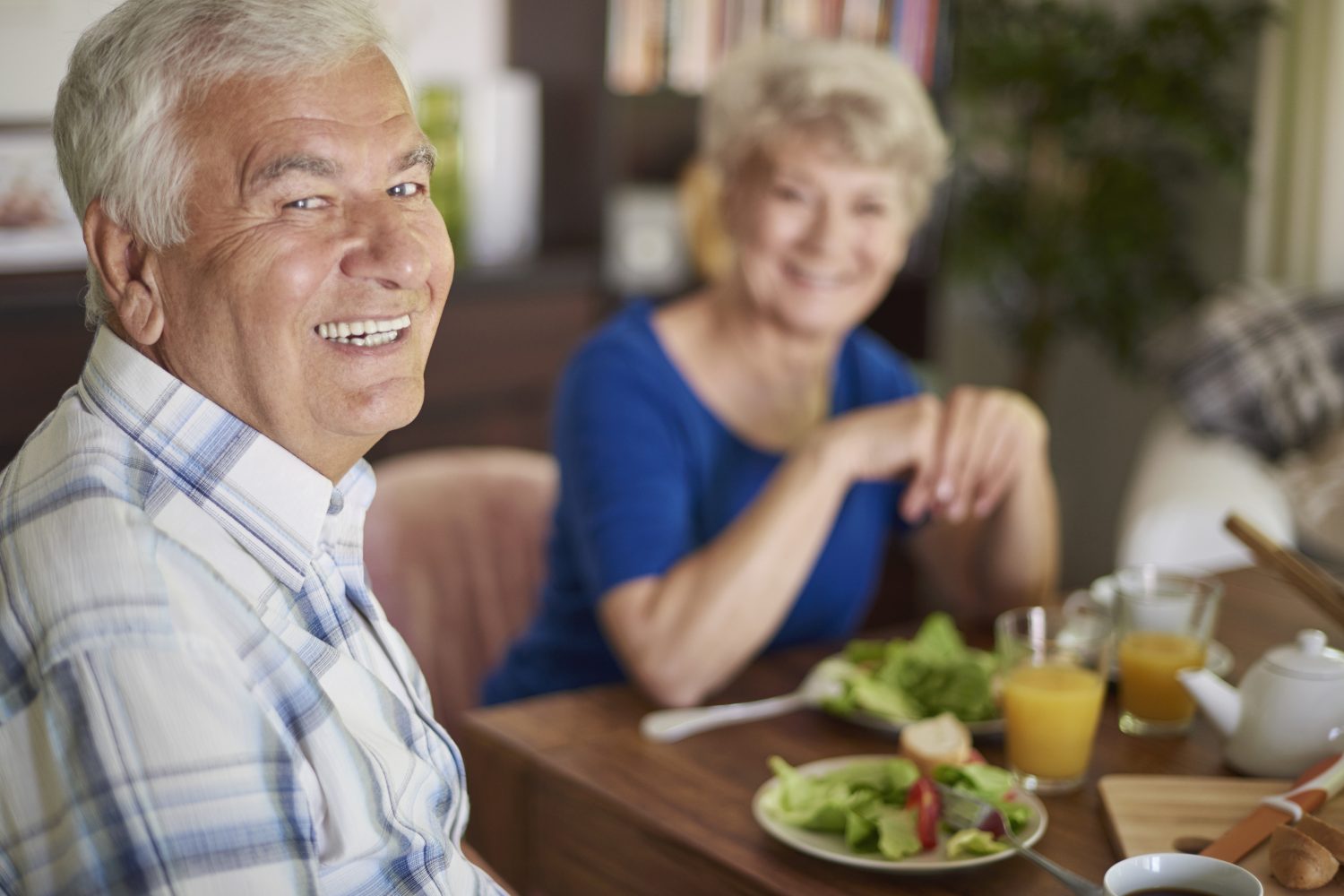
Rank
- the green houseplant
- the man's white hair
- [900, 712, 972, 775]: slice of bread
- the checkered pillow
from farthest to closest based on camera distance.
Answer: the green houseplant < the checkered pillow < [900, 712, 972, 775]: slice of bread < the man's white hair

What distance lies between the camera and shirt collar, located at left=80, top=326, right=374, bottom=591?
0.84 metres

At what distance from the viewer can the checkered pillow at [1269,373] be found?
119 inches

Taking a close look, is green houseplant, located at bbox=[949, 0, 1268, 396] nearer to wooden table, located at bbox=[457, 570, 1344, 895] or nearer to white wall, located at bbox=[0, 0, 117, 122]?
white wall, located at bbox=[0, 0, 117, 122]

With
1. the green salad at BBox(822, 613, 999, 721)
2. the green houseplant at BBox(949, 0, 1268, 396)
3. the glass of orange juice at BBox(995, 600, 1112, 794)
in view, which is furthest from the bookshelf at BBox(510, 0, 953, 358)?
the glass of orange juice at BBox(995, 600, 1112, 794)

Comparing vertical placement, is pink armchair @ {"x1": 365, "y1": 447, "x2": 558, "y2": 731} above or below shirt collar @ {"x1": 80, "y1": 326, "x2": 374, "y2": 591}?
below

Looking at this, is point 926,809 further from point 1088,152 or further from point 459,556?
point 1088,152

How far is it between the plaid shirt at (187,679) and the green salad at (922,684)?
472 millimetres

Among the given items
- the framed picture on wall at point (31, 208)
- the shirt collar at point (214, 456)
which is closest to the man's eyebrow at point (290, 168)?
the shirt collar at point (214, 456)

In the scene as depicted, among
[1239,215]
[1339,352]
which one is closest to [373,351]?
[1339,352]

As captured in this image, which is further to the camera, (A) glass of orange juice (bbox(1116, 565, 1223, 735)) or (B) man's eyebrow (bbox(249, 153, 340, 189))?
(A) glass of orange juice (bbox(1116, 565, 1223, 735))

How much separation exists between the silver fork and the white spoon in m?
0.27

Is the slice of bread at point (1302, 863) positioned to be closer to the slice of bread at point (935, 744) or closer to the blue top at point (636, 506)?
the slice of bread at point (935, 744)

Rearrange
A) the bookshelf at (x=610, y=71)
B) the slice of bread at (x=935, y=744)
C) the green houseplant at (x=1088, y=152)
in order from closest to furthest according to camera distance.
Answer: the slice of bread at (x=935, y=744)
the bookshelf at (x=610, y=71)
the green houseplant at (x=1088, y=152)

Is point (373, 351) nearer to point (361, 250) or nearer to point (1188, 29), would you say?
point (361, 250)
